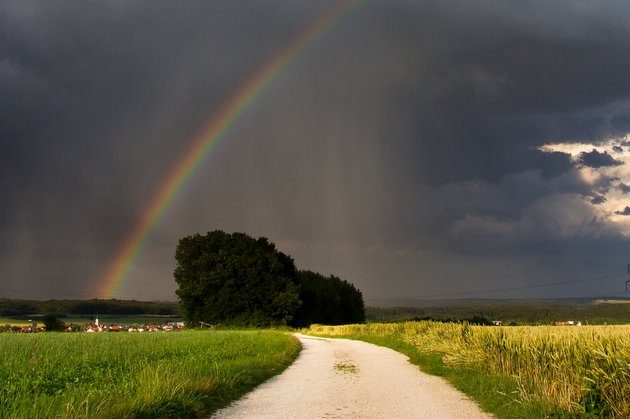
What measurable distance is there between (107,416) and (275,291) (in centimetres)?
7800

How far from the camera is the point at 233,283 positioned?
85.6 meters

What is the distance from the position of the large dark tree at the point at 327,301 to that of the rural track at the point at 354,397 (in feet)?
242

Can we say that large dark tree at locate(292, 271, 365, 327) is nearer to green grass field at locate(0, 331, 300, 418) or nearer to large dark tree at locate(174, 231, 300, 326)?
large dark tree at locate(174, 231, 300, 326)

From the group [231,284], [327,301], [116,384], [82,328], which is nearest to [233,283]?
[231,284]

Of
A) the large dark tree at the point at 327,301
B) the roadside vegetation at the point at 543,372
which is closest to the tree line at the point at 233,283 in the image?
the large dark tree at the point at 327,301

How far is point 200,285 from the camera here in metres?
84.4

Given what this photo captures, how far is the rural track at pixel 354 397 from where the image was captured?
11.4m

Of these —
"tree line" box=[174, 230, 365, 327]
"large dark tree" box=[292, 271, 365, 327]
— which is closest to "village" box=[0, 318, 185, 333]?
"tree line" box=[174, 230, 365, 327]

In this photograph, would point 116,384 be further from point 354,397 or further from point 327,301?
point 327,301

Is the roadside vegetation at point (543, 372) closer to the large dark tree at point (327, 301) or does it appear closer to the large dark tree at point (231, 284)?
the large dark tree at point (231, 284)

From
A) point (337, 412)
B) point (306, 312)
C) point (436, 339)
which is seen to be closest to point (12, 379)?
point (337, 412)

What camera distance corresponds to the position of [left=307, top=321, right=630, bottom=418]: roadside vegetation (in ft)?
34.5

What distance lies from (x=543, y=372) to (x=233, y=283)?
74397 mm

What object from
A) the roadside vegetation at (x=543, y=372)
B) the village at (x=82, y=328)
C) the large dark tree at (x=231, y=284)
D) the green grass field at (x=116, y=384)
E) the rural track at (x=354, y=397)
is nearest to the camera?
the green grass field at (x=116, y=384)
